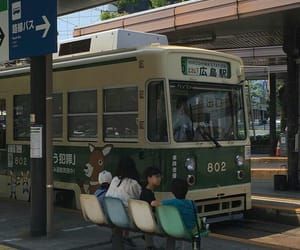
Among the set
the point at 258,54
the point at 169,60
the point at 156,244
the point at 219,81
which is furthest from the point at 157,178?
the point at 258,54

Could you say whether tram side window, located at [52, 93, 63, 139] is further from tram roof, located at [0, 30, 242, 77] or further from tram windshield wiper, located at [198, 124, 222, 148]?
tram windshield wiper, located at [198, 124, 222, 148]

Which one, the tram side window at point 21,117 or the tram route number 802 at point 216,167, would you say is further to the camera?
the tram side window at point 21,117

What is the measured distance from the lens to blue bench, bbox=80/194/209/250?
625cm

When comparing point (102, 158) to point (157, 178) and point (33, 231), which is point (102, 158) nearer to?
point (33, 231)

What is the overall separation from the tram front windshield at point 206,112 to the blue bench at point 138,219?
211 centimetres

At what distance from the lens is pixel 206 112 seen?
9438mm

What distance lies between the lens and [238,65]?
33.0 ft

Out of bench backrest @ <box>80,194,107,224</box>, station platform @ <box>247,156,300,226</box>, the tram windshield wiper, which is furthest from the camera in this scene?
station platform @ <box>247,156,300,226</box>

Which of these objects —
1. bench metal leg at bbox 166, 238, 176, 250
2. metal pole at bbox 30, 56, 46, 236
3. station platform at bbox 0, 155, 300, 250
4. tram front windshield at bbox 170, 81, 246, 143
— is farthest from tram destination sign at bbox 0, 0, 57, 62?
bench metal leg at bbox 166, 238, 176, 250

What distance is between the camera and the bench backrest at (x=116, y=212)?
6.91 m

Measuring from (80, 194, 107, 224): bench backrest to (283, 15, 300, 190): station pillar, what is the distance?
732 cm

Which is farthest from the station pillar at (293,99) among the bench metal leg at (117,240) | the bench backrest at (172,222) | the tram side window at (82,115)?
the bench backrest at (172,222)

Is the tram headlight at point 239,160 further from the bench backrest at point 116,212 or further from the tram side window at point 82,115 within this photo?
the bench backrest at point 116,212

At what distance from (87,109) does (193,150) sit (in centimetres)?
213
